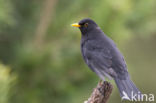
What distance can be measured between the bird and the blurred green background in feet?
1.96

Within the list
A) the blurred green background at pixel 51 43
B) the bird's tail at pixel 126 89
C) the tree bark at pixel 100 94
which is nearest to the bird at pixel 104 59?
the bird's tail at pixel 126 89

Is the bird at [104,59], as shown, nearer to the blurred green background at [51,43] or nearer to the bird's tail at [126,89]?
the bird's tail at [126,89]

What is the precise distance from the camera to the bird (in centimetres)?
673

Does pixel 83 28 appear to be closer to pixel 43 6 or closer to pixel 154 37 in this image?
pixel 43 6

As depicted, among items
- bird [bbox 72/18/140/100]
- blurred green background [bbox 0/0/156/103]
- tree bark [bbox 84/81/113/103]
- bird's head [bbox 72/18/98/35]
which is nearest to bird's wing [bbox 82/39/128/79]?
bird [bbox 72/18/140/100]

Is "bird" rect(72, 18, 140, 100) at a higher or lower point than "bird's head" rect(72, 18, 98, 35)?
lower

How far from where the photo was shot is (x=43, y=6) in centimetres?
838

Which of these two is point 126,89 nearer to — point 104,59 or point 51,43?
point 104,59

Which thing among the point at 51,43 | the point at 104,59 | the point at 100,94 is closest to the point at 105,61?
the point at 104,59

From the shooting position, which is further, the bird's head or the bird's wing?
the bird's head

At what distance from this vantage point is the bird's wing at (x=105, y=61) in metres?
6.85

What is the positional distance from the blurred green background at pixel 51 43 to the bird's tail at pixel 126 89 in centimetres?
130

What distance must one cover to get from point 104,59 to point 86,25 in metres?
0.75

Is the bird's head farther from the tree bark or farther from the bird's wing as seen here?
the tree bark
